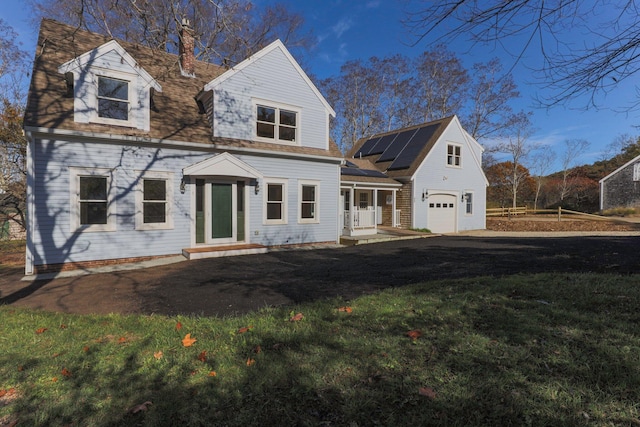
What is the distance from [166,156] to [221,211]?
2519 millimetres

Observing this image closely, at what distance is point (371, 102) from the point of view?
111 ft

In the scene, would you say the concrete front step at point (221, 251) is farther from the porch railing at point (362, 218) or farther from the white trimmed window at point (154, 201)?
the porch railing at point (362, 218)

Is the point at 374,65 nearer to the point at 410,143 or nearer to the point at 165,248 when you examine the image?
the point at 410,143

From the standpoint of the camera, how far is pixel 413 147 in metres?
20.2

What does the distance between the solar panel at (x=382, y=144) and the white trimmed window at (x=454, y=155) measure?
4077 mm

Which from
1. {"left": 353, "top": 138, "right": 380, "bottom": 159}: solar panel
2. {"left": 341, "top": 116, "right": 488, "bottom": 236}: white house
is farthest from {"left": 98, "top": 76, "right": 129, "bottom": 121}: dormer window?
{"left": 353, "top": 138, "right": 380, "bottom": 159}: solar panel

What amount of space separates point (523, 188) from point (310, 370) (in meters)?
51.5

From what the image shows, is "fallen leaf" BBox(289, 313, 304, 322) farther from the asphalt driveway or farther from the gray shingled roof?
the gray shingled roof

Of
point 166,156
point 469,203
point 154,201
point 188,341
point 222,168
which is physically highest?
point 166,156

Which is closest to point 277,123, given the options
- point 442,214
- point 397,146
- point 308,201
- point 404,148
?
point 308,201

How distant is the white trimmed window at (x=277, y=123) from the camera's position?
12375 millimetres

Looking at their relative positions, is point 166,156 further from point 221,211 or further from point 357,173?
point 357,173

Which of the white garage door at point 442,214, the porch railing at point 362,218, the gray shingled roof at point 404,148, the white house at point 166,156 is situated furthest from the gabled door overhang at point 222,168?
the white garage door at point 442,214

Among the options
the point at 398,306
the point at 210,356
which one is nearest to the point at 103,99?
the point at 210,356
